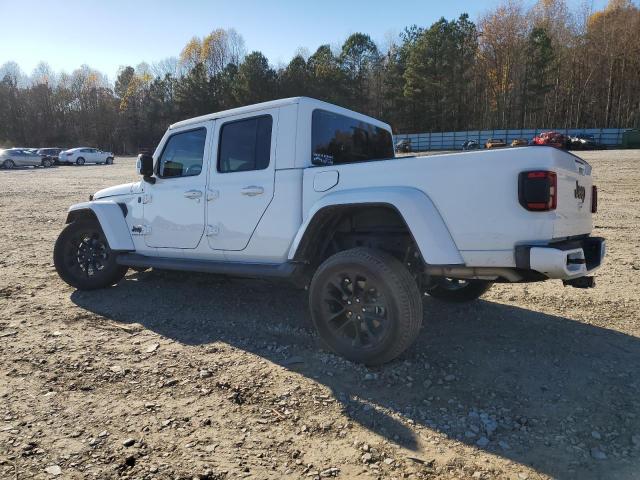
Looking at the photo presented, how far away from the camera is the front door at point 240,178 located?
4.19 meters

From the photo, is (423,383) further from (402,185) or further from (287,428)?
(402,185)

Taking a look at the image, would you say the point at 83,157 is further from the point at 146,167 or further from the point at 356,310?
the point at 356,310

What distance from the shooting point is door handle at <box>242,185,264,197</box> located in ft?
13.6

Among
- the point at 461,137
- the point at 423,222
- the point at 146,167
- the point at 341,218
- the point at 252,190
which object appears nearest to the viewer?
the point at 423,222

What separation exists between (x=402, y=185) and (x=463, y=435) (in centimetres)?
171

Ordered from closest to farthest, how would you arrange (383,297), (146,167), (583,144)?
(383,297)
(146,167)
(583,144)

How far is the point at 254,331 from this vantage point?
171 inches

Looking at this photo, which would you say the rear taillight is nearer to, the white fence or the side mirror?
the side mirror

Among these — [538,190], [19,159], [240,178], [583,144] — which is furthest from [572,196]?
[19,159]

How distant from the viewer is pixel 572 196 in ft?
10.5

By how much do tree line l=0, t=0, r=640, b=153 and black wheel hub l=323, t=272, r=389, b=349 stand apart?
55.1 metres

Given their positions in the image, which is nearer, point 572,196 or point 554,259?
point 554,259

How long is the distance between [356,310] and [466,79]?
197 ft

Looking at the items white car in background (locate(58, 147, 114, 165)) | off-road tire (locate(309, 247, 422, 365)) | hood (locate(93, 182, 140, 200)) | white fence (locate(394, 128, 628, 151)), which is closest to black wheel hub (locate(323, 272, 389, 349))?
off-road tire (locate(309, 247, 422, 365))
